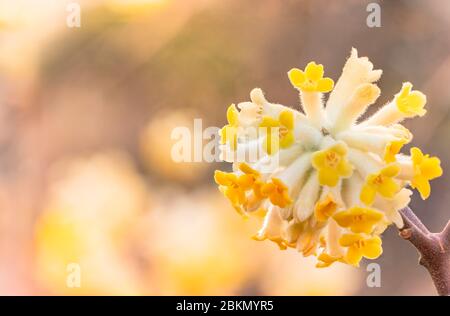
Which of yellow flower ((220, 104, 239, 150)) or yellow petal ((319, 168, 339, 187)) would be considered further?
yellow flower ((220, 104, 239, 150))

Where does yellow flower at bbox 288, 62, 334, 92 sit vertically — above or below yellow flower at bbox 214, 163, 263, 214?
above

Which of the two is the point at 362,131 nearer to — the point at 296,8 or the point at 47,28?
the point at 47,28

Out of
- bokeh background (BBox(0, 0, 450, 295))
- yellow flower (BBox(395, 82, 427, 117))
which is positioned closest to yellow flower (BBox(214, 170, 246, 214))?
yellow flower (BBox(395, 82, 427, 117))

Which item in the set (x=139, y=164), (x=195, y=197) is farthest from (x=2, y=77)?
(x=195, y=197)

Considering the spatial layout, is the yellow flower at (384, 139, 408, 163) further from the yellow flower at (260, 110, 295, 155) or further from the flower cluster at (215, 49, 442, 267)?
the yellow flower at (260, 110, 295, 155)

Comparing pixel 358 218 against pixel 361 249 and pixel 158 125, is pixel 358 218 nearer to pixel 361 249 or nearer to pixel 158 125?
pixel 361 249

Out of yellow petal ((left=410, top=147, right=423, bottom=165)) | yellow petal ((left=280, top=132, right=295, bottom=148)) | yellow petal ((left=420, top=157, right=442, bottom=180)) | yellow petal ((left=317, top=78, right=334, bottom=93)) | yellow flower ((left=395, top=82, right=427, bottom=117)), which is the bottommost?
yellow petal ((left=420, top=157, right=442, bottom=180))
